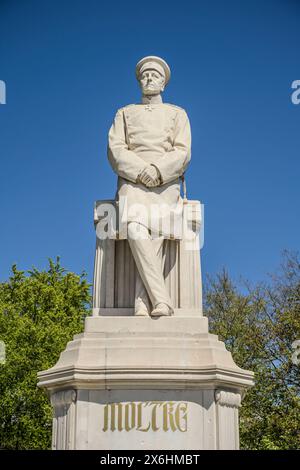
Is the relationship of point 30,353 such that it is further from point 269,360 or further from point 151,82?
point 151,82

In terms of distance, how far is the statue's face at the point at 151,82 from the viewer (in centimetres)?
1023

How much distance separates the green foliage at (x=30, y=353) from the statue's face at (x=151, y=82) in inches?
622

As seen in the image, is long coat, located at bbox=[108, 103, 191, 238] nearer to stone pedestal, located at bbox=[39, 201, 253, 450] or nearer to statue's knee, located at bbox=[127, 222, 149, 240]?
statue's knee, located at bbox=[127, 222, 149, 240]

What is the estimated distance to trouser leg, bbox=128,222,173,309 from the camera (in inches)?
352

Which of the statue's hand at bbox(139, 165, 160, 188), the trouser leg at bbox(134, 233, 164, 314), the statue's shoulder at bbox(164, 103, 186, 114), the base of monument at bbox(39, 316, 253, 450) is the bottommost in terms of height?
the base of monument at bbox(39, 316, 253, 450)

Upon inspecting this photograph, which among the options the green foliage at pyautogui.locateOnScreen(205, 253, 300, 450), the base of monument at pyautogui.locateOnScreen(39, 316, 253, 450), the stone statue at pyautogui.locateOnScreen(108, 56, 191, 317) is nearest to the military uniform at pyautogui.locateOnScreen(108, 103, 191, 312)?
the stone statue at pyautogui.locateOnScreen(108, 56, 191, 317)

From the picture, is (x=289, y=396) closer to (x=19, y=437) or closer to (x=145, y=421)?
(x=19, y=437)

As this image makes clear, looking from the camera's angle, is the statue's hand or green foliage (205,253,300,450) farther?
green foliage (205,253,300,450)

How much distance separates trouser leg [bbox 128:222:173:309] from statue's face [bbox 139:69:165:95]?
2263mm

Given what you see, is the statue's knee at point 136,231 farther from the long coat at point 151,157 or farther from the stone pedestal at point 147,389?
the stone pedestal at point 147,389

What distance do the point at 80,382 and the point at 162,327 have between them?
4.10 feet

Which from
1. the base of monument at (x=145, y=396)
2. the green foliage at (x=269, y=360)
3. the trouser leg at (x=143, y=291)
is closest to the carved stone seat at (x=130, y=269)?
the trouser leg at (x=143, y=291)

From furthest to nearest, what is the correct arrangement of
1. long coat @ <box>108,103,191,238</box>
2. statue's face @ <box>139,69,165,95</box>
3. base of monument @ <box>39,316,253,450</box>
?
1. statue's face @ <box>139,69,165,95</box>
2. long coat @ <box>108,103,191,238</box>
3. base of monument @ <box>39,316,253,450</box>

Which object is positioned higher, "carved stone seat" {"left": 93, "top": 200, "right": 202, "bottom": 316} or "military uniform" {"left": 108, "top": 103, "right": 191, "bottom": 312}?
"military uniform" {"left": 108, "top": 103, "right": 191, "bottom": 312}
